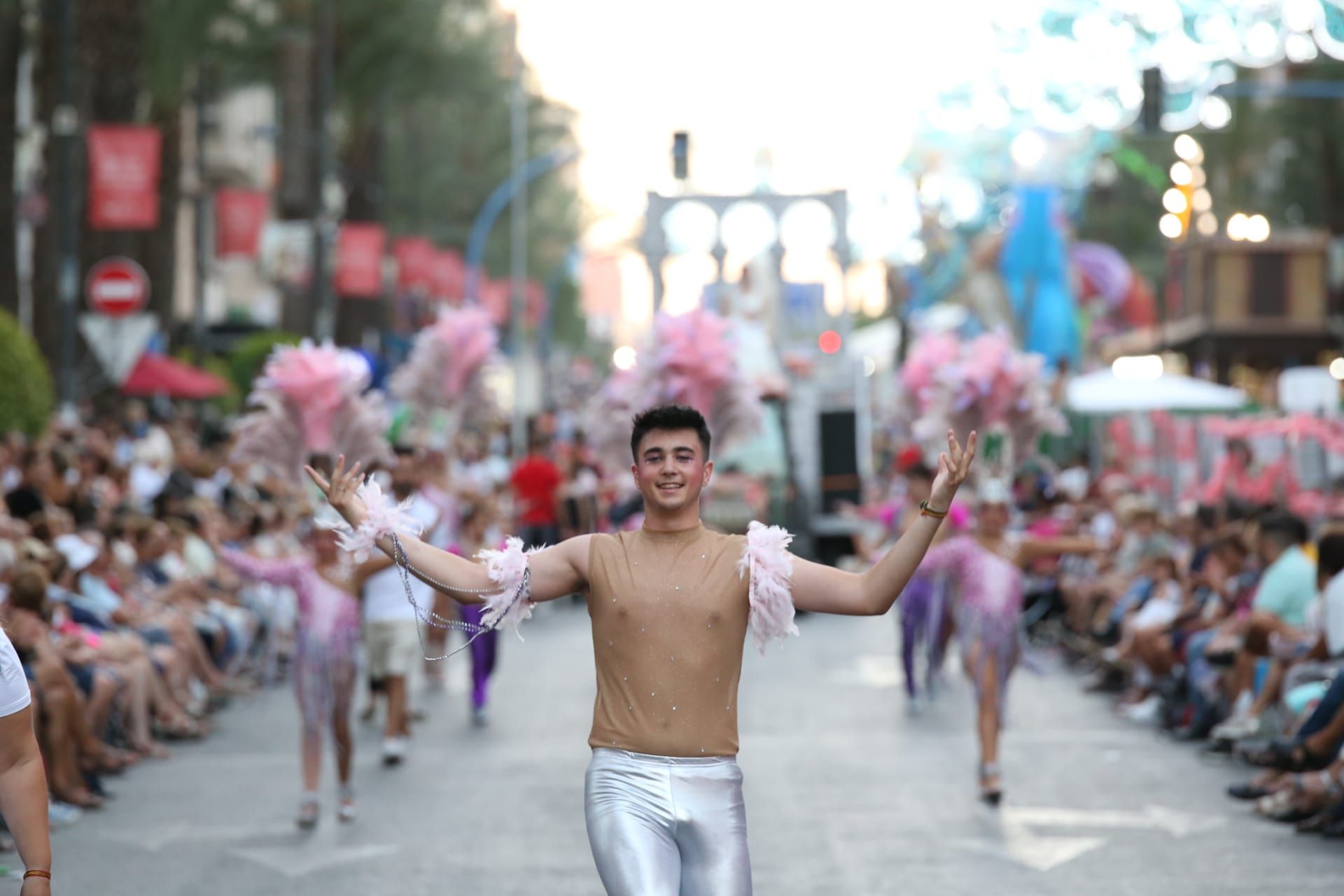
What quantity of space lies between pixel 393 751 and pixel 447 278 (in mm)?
39496

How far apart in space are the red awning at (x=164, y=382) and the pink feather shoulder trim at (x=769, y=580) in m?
23.8

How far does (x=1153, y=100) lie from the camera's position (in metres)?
23.8

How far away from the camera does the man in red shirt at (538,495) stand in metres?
25.0

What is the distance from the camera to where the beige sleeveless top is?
5.65 meters

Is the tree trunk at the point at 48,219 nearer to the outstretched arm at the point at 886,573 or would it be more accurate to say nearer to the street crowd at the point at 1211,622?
the street crowd at the point at 1211,622

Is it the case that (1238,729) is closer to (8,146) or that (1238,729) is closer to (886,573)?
(886,573)

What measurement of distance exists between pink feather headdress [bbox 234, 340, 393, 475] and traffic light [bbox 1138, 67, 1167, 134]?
13.3m

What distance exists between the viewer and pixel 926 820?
10.9 meters

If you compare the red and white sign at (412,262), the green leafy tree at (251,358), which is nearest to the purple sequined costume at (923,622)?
the green leafy tree at (251,358)

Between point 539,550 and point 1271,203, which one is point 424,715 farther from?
point 1271,203

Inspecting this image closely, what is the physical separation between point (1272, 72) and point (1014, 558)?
826 inches

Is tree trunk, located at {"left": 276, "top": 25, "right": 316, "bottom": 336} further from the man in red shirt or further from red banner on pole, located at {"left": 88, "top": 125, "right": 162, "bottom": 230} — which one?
the man in red shirt

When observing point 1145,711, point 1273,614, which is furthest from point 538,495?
point 1273,614

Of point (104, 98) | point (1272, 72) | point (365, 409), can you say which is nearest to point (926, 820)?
point (365, 409)
